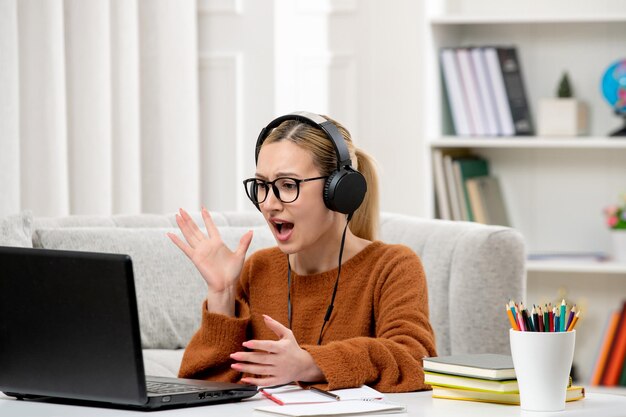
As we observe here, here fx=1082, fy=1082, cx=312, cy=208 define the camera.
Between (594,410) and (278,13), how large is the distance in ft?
8.26

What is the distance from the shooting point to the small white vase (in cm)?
347

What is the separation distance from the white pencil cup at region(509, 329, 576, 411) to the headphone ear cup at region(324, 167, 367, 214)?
400 millimetres

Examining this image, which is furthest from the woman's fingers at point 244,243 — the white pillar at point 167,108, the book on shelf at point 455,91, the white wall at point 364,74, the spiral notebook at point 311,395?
the book on shelf at point 455,91

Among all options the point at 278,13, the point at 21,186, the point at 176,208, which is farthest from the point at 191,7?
the point at 21,186

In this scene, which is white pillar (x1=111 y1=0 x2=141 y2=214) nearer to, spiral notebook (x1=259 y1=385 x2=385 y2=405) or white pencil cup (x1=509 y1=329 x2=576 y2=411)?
spiral notebook (x1=259 y1=385 x2=385 y2=405)

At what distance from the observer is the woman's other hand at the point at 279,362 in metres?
1.39

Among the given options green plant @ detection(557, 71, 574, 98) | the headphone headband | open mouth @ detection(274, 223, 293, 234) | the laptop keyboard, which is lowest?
the laptop keyboard

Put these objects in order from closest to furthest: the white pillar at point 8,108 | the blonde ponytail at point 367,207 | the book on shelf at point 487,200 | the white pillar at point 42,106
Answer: the blonde ponytail at point 367,207 → the white pillar at point 8,108 → the white pillar at point 42,106 → the book on shelf at point 487,200

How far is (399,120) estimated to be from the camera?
355 centimetres

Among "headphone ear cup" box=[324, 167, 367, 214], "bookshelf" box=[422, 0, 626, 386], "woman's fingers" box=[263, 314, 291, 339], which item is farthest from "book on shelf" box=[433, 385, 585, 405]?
"bookshelf" box=[422, 0, 626, 386]

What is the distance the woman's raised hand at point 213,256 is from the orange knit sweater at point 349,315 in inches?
2.1

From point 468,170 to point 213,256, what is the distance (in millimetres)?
2161

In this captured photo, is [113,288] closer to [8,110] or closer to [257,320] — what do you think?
[257,320]

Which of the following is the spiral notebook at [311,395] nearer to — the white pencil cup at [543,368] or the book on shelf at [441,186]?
the white pencil cup at [543,368]
